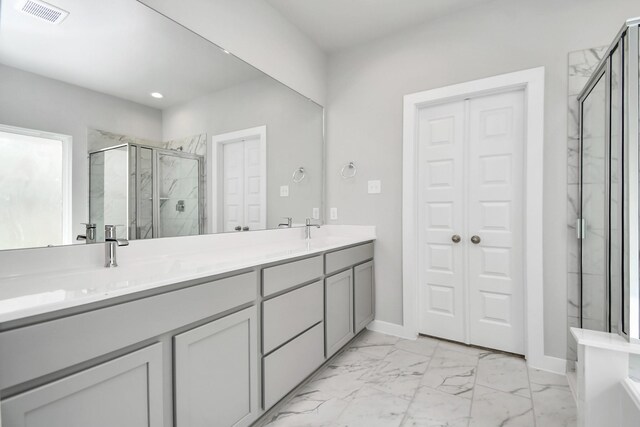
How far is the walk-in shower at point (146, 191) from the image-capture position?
1.31 metres

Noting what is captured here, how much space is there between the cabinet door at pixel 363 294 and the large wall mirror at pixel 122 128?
869 mm

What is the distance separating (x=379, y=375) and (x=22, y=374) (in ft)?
6.00

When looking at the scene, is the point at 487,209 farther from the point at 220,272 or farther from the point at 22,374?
the point at 22,374

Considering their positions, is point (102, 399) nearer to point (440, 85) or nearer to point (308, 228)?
point (308, 228)

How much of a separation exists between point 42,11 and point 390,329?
2.87m

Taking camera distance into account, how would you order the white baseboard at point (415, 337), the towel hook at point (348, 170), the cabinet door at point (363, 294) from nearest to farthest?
1. the white baseboard at point (415, 337)
2. the cabinet door at point (363, 294)
3. the towel hook at point (348, 170)

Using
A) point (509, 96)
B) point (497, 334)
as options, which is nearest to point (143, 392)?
point (497, 334)

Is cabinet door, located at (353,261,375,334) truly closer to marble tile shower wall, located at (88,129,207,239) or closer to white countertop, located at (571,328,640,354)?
marble tile shower wall, located at (88,129,207,239)

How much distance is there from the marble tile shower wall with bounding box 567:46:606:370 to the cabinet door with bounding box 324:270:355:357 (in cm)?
145

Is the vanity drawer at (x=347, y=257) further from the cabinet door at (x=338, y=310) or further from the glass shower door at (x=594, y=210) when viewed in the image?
the glass shower door at (x=594, y=210)

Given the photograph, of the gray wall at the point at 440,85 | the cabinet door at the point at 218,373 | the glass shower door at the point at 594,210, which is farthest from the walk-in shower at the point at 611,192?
the cabinet door at the point at 218,373

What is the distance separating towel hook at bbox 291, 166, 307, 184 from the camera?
2537mm

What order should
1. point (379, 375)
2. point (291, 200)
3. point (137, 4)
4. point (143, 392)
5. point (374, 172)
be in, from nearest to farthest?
point (143, 392) < point (137, 4) < point (379, 375) < point (291, 200) < point (374, 172)

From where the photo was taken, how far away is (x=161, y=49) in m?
1.57
